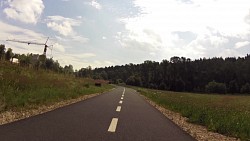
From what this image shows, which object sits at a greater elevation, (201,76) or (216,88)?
(201,76)

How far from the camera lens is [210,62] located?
158750 millimetres

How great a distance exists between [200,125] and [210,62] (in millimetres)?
150191

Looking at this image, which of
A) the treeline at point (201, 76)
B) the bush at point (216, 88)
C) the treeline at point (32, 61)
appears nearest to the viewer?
the treeline at point (32, 61)

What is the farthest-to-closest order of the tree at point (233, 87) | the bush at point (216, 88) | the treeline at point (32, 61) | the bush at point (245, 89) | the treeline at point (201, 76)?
1. the treeline at point (201, 76)
2. the tree at point (233, 87)
3. the bush at point (216, 88)
4. the bush at point (245, 89)
5. the treeline at point (32, 61)

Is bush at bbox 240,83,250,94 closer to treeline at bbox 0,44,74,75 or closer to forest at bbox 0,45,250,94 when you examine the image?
forest at bbox 0,45,250,94

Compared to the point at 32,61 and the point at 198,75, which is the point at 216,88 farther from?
the point at 32,61

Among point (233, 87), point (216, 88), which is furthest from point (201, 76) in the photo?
point (216, 88)

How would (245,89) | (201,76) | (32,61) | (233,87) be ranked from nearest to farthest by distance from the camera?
(32,61) < (245,89) < (233,87) < (201,76)

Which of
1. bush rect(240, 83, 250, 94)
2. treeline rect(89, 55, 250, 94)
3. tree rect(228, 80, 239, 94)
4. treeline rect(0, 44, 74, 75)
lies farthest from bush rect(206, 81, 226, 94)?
treeline rect(0, 44, 74, 75)

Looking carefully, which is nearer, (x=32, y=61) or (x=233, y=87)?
(x=32, y=61)

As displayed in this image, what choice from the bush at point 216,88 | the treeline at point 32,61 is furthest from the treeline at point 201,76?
the treeline at point 32,61

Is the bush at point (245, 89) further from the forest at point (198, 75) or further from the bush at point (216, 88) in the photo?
the bush at point (216, 88)

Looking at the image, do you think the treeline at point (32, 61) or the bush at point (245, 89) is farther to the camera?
the bush at point (245, 89)

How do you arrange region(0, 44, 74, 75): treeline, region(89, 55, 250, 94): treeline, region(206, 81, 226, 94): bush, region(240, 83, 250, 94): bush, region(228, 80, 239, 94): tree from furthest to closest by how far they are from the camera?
region(89, 55, 250, 94): treeline
region(228, 80, 239, 94): tree
region(206, 81, 226, 94): bush
region(240, 83, 250, 94): bush
region(0, 44, 74, 75): treeline
